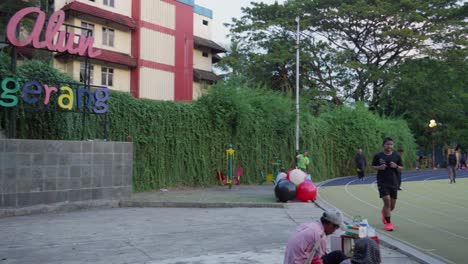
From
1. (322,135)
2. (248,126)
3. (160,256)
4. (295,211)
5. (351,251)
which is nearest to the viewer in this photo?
(351,251)

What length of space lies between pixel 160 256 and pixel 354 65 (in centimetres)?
2826

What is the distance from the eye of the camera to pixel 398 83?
34469 millimetres

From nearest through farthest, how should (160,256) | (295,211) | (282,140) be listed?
(160,256), (295,211), (282,140)

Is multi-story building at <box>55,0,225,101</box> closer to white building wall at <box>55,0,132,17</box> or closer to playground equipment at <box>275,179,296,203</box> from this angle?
white building wall at <box>55,0,132,17</box>

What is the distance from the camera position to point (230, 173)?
1914 centimetres

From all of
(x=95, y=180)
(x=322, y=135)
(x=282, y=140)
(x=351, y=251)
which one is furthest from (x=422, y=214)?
(x=322, y=135)

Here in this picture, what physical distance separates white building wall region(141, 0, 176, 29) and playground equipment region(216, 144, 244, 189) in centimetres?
1673

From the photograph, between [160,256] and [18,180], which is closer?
[160,256]

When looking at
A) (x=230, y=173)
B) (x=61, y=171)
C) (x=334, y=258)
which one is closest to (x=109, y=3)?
(x=230, y=173)

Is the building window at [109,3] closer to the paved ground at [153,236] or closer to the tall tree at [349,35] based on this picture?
the tall tree at [349,35]

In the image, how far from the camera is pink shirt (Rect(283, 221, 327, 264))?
4.41 meters

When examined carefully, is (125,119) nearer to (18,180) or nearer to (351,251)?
(18,180)

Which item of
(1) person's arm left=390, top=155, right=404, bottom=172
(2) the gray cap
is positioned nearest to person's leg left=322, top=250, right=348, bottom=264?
(2) the gray cap

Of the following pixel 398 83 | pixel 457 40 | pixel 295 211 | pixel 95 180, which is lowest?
pixel 295 211
